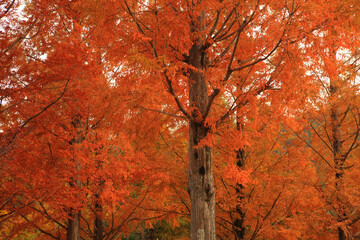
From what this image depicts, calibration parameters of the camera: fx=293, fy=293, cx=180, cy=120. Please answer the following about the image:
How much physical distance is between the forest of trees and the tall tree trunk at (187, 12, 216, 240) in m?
0.03

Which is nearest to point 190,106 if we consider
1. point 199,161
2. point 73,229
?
point 199,161

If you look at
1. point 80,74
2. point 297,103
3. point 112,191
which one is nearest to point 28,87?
point 80,74

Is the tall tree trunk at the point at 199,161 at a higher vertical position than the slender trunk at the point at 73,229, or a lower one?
higher

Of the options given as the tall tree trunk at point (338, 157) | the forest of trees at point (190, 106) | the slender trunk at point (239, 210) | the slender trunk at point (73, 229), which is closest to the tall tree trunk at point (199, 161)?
the forest of trees at point (190, 106)

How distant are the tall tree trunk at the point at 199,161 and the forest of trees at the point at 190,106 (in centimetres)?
3

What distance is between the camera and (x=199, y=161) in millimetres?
5777

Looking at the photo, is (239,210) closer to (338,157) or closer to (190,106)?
(338,157)

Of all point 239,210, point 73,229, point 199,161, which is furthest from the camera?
point 73,229

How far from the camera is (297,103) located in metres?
5.06

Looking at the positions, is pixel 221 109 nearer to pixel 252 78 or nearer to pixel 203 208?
pixel 252 78

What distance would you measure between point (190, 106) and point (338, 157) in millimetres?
5342

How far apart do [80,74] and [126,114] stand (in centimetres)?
294

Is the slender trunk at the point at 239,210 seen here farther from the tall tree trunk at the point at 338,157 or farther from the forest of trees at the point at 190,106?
the tall tree trunk at the point at 338,157

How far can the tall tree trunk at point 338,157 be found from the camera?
787 centimetres
